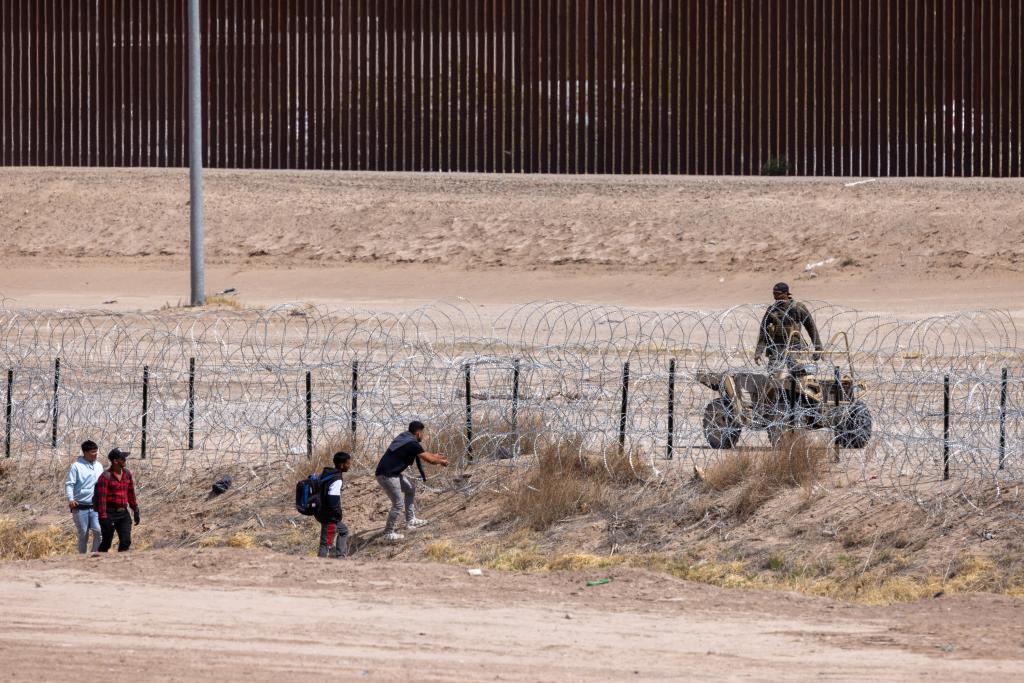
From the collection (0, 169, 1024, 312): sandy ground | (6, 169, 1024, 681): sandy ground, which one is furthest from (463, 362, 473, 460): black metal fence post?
(0, 169, 1024, 312): sandy ground

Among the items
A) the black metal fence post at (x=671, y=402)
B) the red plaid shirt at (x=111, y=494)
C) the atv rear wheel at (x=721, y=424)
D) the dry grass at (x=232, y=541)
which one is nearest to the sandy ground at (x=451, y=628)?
the red plaid shirt at (x=111, y=494)

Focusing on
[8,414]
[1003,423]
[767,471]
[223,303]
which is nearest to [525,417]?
[767,471]

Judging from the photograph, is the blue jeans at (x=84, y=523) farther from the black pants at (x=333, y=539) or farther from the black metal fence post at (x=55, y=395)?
the black metal fence post at (x=55, y=395)

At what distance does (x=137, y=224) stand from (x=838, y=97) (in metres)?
16.5

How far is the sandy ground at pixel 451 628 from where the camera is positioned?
29.0 ft

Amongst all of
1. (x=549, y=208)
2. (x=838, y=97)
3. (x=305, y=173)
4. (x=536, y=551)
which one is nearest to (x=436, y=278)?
(x=549, y=208)

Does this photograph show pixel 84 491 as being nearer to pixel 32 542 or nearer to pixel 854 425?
pixel 32 542

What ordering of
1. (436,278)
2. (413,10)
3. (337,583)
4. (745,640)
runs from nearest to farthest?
(745,640) → (337,583) → (436,278) → (413,10)

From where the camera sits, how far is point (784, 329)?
13.5 meters

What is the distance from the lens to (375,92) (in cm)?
3822

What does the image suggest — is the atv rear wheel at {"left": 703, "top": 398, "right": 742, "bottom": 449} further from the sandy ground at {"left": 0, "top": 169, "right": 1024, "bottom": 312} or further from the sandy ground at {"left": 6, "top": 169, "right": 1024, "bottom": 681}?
the sandy ground at {"left": 0, "top": 169, "right": 1024, "bottom": 312}

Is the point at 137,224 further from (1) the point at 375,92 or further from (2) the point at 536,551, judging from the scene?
(2) the point at 536,551

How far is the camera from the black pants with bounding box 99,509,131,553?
13211 mm

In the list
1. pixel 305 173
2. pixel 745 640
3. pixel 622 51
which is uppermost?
pixel 622 51
